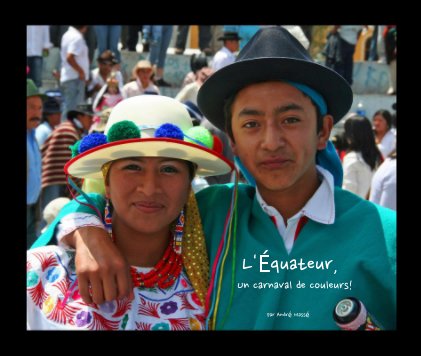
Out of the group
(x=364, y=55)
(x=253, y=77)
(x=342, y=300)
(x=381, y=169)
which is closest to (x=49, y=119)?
(x=381, y=169)

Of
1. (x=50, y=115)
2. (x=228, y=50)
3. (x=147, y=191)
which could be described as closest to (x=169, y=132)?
(x=147, y=191)

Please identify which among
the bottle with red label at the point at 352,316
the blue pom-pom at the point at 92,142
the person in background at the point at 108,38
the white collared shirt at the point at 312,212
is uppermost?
the person in background at the point at 108,38

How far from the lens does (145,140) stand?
2.81 m

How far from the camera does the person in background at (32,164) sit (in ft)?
21.1

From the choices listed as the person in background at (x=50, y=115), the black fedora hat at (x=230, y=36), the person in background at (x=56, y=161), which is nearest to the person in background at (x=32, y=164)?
the person in background at (x=56, y=161)

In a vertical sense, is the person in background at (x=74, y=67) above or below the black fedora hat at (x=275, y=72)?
above

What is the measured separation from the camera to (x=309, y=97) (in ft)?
10.3

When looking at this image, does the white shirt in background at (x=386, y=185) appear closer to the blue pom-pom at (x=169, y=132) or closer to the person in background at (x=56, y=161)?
the person in background at (x=56, y=161)

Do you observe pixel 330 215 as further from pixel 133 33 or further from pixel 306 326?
pixel 133 33

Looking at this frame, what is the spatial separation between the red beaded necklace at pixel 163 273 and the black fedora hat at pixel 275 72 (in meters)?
0.78

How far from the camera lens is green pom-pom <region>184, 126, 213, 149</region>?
2.98 meters

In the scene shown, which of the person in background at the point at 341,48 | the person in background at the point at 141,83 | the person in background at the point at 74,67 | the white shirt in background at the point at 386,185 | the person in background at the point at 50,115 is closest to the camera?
the white shirt in background at the point at 386,185

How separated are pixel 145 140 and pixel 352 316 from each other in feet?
3.53

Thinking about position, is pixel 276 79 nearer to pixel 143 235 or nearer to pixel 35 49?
pixel 143 235
